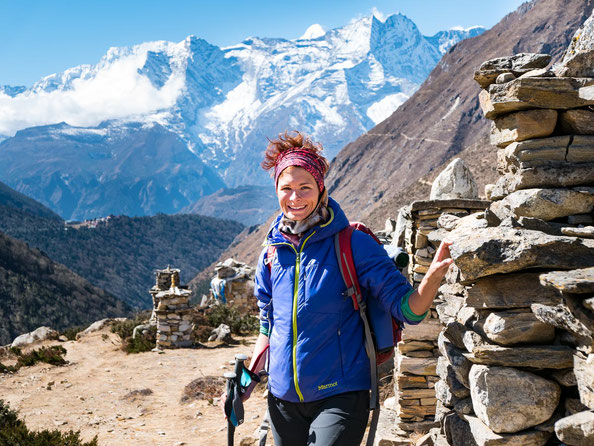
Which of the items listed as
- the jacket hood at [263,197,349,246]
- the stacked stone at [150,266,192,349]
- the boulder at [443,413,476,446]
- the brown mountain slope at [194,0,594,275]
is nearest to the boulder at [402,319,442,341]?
the boulder at [443,413,476,446]

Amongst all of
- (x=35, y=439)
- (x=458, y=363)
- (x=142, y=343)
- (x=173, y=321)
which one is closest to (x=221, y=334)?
(x=173, y=321)

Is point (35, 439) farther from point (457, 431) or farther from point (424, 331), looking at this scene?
point (457, 431)

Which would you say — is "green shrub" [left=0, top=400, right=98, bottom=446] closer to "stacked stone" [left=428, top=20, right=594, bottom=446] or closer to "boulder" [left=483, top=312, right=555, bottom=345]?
"stacked stone" [left=428, top=20, right=594, bottom=446]

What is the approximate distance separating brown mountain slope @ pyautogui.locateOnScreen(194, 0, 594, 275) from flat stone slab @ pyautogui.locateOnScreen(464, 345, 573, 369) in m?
82.1

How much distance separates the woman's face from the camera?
9.97 ft

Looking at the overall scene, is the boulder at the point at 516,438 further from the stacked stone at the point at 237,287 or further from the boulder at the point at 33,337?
the stacked stone at the point at 237,287

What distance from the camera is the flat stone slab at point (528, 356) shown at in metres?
2.64

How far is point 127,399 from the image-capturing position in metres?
10.5

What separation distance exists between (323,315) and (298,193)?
28.5 inches

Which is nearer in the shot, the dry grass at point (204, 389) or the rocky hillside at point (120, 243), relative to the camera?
the dry grass at point (204, 389)

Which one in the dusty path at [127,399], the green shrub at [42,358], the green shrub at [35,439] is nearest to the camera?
the green shrub at [35,439]

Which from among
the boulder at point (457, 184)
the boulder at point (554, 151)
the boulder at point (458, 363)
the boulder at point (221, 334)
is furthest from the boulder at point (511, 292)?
the boulder at point (221, 334)

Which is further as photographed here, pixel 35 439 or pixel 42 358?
pixel 42 358

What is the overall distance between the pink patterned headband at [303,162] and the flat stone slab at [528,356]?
1320 millimetres
